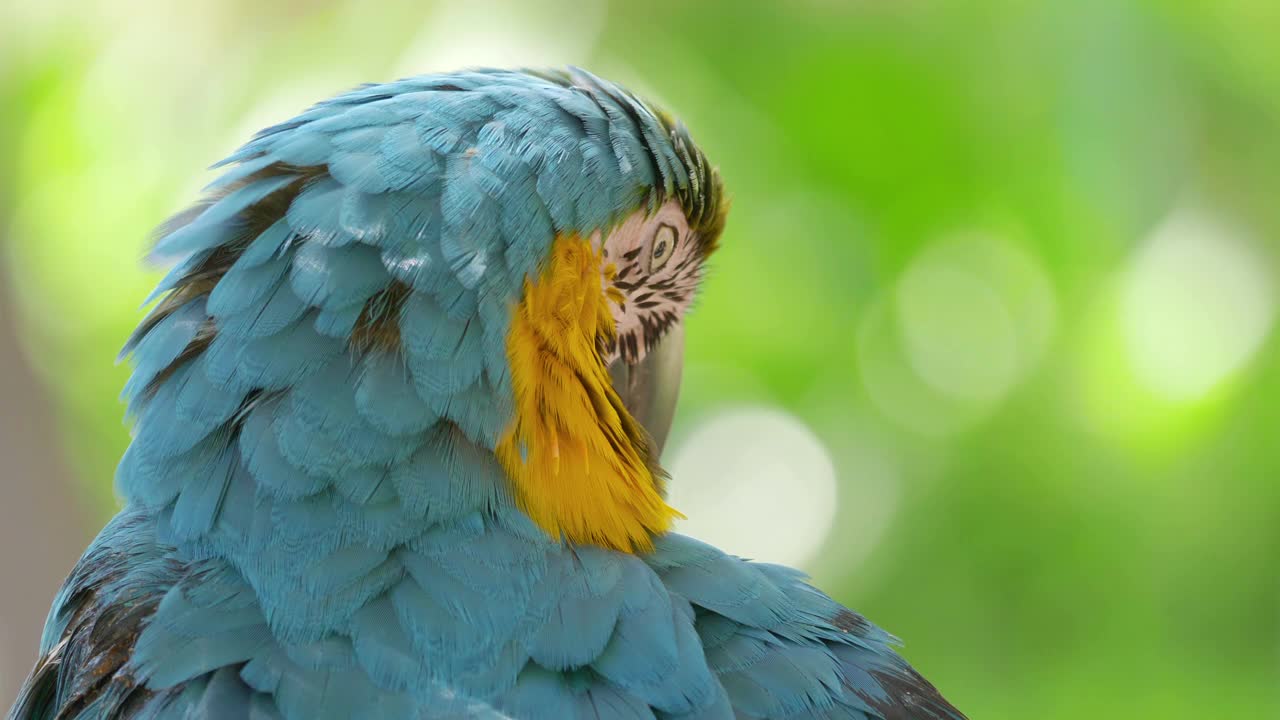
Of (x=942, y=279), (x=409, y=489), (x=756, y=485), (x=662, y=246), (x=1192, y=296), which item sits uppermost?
(x=1192, y=296)

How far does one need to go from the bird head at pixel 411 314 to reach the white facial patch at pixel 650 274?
0.07 m

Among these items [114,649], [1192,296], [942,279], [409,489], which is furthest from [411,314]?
[1192,296]

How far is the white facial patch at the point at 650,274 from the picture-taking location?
42.6 inches

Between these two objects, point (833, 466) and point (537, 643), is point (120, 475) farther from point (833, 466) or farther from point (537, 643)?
point (833, 466)

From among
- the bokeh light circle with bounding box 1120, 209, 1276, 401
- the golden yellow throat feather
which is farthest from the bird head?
the bokeh light circle with bounding box 1120, 209, 1276, 401

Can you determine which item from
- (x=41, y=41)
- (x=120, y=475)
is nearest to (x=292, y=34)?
(x=41, y=41)

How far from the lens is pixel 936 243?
299 centimetres

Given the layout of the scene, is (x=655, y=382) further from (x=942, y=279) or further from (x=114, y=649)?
(x=942, y=279)

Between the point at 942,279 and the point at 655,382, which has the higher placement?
the point at 942,279

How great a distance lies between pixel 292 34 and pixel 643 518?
7.71 feet

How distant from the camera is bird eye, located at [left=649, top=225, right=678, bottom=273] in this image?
1.14 m

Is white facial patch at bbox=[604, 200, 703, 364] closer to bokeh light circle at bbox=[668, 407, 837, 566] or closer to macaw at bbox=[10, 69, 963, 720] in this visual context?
macaw at bbox=[10, 69, 963, 720]

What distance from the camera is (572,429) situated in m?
0.94

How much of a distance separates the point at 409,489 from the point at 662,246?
1.37 ft
